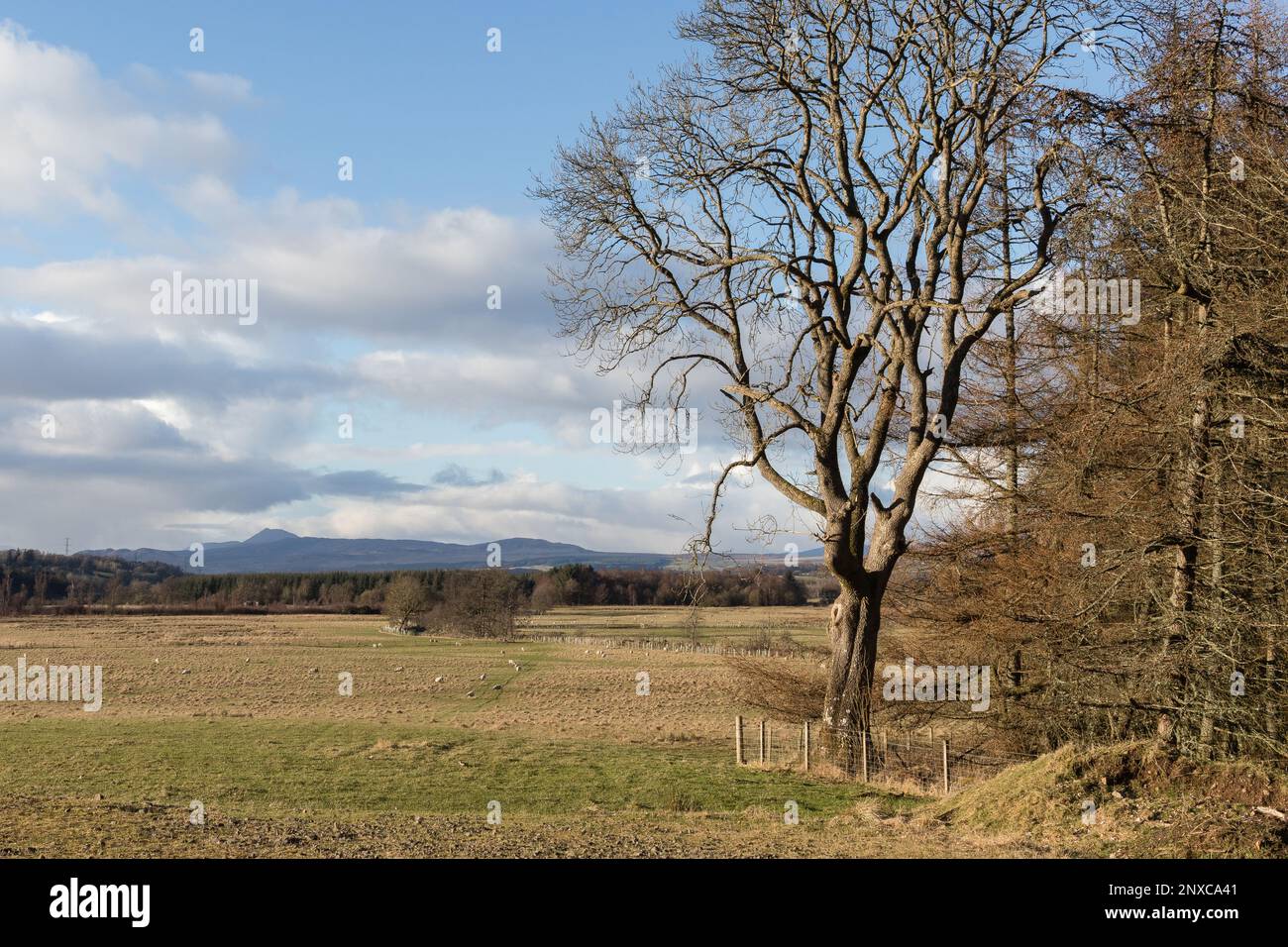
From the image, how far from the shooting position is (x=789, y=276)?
1764cm

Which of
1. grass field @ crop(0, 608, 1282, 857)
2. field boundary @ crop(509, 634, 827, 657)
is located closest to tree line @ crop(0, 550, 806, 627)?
field boundary @ crop(509, 634, 827, 657)

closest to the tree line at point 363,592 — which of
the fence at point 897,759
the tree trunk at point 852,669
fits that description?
the fence at point 897,759

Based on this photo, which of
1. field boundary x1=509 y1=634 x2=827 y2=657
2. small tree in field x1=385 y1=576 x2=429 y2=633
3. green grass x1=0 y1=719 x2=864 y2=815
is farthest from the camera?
small tree in field x1=385 y1=576 x2=429 y2=633

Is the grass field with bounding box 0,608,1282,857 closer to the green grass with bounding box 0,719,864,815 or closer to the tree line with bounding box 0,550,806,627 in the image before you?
the green grass with bounding box 0,719,864,815

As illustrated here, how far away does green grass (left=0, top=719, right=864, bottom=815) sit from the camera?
51.2 ft

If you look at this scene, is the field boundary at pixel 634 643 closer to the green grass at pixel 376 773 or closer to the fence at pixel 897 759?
the green grass at pixel 376 773

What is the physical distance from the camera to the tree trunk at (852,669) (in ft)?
55.6

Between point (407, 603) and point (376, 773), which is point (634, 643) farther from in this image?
point (376, 773)

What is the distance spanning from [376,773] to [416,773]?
2.75 ft

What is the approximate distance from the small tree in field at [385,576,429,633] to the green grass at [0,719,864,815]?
69.3 meters

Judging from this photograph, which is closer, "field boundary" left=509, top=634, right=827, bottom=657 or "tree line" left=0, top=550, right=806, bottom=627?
"field boundary" left=509, top=634, right=827, bottom=657

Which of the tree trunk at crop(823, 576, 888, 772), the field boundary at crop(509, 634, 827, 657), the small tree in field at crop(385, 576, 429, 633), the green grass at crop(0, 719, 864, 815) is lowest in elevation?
the field boundary at crop(509, 634, 827, 657)

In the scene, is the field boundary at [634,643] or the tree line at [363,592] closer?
the field boundary at [634,643]

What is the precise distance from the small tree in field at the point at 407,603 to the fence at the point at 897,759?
262 ft
